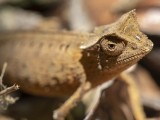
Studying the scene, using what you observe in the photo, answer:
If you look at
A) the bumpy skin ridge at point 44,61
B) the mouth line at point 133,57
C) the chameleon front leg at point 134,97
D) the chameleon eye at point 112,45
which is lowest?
the chameleon front leg at point 134,97

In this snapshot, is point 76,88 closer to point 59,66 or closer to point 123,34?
point 59,66

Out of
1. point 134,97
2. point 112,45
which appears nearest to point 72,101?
point 134,97

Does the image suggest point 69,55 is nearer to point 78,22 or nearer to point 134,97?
point 134,97

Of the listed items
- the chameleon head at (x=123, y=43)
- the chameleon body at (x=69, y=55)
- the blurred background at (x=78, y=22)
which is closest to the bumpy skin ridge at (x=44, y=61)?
the chameleon body at (x=69, y=55)

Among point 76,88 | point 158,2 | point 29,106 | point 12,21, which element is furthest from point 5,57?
point 158,2

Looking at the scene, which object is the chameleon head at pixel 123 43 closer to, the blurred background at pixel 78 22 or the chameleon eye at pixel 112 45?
the chameleon eye at pixel 112 45

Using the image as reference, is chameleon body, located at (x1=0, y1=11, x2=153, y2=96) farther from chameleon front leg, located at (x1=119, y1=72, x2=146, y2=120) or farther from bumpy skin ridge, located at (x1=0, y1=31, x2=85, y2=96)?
chameleon front leg, located at (x1=119, y1=72, x2=146, y2=120)
